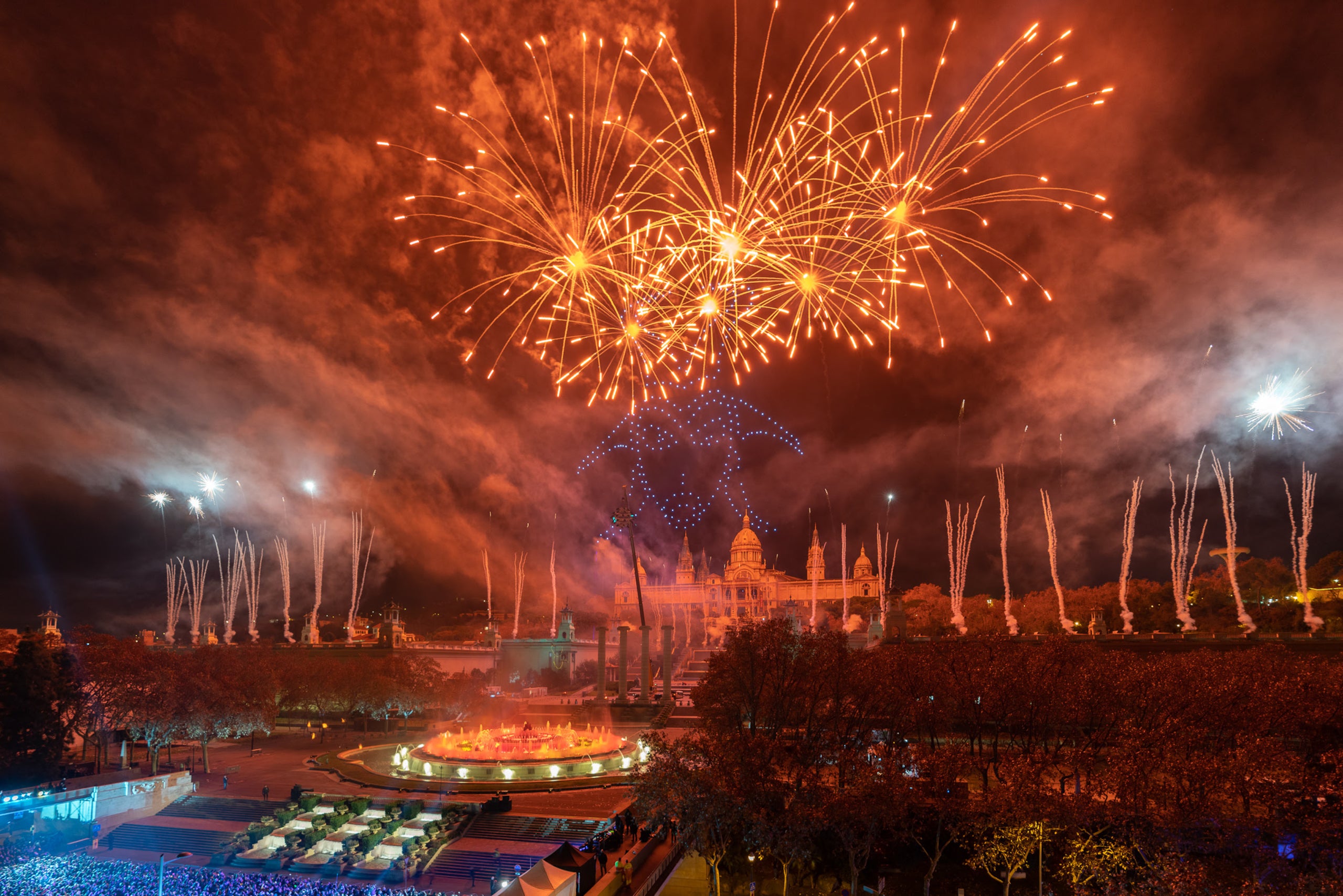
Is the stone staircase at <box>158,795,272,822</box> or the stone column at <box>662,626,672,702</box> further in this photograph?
the stone column at <box>662,626,672,702</box>

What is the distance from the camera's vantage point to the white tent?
2062cm

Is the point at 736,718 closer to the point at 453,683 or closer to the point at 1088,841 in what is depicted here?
the point at 1088,841

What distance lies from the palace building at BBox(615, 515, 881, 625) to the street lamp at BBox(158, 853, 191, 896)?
107061mm

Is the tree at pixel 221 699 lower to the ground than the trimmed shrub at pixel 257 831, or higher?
higher

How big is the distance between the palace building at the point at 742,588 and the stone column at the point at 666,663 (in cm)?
7479

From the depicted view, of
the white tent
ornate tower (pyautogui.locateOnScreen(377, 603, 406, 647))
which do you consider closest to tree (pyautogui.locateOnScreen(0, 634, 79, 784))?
the white tent

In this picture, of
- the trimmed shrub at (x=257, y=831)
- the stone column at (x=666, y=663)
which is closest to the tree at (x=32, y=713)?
the trimmed shrub at (x=257, y=831)

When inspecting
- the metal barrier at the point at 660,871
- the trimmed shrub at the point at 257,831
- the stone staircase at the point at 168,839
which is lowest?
the stone staircase at the point at 168,839

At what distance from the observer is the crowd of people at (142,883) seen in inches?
897

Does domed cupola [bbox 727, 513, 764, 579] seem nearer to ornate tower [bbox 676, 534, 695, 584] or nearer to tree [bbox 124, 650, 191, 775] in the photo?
ornate tower [bbox 676, 534, 695, 584]

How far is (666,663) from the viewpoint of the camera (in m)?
58.0

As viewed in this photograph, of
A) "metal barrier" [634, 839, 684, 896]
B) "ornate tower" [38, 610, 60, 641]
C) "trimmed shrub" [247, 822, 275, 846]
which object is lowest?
"trimmed shrub" [247, 822, 275, 846]

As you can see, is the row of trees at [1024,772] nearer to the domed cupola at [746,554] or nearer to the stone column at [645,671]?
the stone column at [645,671]

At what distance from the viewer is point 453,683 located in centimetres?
5909
